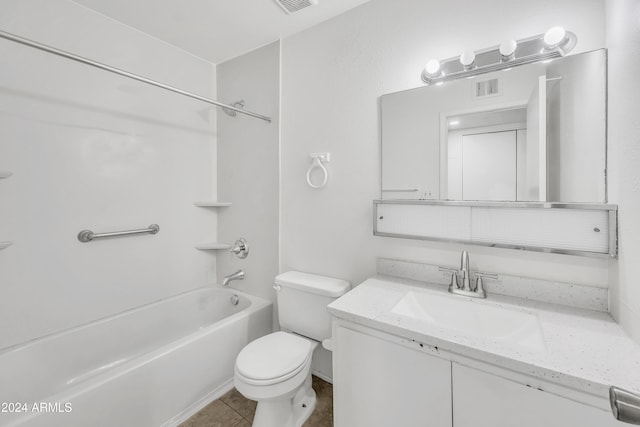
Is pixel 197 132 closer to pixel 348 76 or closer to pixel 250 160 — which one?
pixel 250 160

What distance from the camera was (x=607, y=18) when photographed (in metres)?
1.01

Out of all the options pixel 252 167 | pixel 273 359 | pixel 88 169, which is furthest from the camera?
pixel 252 167

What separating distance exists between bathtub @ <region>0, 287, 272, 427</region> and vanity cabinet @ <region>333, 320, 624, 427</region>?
2.87ft

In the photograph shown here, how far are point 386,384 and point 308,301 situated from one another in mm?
674

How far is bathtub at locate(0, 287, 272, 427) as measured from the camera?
3.71ft

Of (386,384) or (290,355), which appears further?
(290,355)

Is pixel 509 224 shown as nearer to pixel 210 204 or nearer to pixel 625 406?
pixel 625 406

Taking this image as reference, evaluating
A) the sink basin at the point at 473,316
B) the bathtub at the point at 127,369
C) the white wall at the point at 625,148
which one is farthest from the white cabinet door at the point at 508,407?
the bathtub at the point at 127,369

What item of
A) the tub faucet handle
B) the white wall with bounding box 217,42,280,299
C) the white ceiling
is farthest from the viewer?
the tub faucet handle

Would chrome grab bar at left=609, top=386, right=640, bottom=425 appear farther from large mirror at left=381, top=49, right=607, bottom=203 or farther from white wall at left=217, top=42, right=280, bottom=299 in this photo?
white wall at left=217, top=42, right=280, bottom=299

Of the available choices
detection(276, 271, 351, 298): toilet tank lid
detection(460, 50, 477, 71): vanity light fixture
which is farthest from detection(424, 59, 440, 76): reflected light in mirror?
detection(276, 271, 351, 298): toilet tank lid

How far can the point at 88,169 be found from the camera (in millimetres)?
1649

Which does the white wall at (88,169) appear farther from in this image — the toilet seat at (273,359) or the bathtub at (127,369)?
the toilet seat at (273,359)

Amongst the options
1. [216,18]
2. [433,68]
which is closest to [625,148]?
[433,68]
